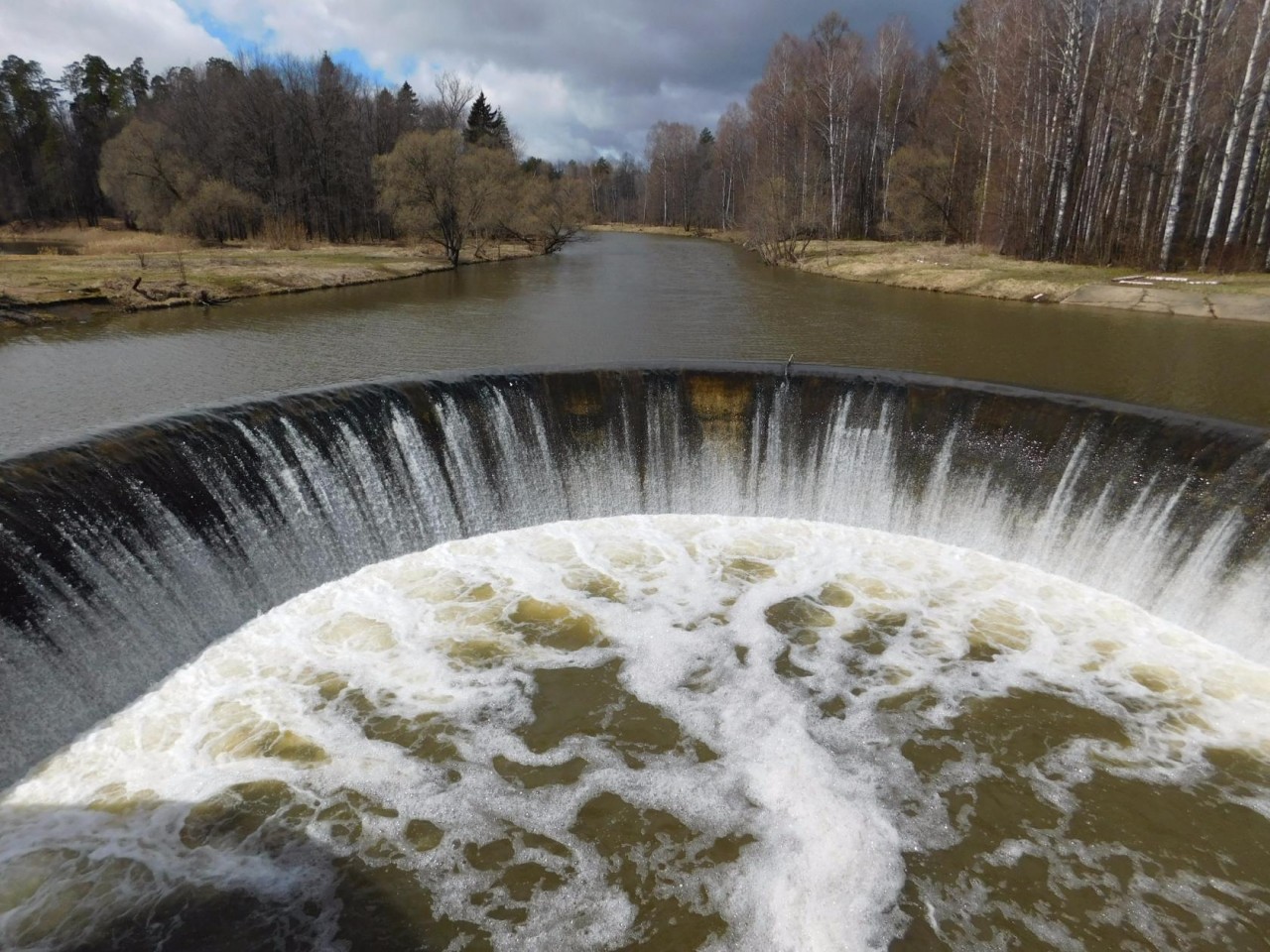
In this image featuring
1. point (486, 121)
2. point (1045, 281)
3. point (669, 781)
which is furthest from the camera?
point (486, 121)

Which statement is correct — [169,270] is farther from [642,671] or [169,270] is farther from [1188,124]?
[1188,124]

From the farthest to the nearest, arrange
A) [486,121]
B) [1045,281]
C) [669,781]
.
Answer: [486,121], [1045,281], [669,781]

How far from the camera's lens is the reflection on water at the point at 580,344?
39.6 ft

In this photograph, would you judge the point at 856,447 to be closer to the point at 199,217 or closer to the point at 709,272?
the point at 709,272

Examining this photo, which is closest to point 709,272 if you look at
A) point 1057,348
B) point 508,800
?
point 1057,348

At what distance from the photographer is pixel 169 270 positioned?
25.0 m

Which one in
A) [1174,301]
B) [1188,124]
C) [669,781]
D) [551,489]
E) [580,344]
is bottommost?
[669,781]

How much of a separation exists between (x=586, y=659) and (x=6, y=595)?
5168 millimetres

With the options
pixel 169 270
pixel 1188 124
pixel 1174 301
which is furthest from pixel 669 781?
pixel 1188 124

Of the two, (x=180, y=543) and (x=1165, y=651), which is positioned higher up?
(x=180, y=543)

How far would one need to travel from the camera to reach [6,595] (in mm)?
6191

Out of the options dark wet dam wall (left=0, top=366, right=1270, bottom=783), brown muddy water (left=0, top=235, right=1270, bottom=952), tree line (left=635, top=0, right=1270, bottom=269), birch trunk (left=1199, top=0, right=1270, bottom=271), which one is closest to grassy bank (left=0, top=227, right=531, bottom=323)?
brown muddy water (left=0, top=235, right=1270, bottom=952)

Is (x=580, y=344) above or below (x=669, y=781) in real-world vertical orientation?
above

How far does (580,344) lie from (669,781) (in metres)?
11.5
